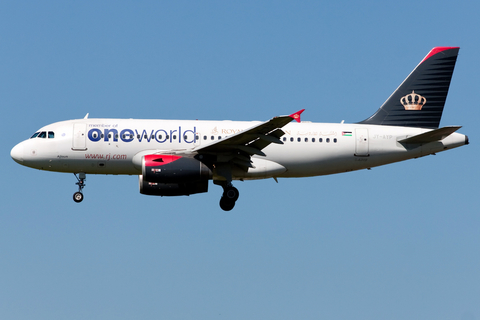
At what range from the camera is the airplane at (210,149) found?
28250 mm

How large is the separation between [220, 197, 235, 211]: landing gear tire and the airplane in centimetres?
5

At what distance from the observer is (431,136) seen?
30250mm

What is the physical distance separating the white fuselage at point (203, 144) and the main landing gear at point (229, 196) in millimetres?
745

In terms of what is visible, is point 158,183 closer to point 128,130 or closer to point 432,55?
point 128,130

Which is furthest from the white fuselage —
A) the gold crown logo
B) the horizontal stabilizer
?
the gold crown logo

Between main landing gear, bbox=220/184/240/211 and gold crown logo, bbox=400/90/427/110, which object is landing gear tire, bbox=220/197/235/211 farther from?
gold crown logo, bbox=400/90/427/110

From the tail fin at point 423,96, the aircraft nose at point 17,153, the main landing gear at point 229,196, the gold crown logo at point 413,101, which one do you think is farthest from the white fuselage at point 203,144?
the gold crown logo at point 413,101

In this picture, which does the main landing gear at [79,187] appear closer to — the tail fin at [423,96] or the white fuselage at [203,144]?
the white fuselage at [203,144]

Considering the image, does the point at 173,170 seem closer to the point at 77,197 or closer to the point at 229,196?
the point at 229,196

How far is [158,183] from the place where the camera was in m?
29.4

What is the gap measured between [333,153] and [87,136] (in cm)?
1146

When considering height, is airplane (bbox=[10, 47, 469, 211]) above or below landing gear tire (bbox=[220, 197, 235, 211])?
above

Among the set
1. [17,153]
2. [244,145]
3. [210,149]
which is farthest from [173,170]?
[17,153]

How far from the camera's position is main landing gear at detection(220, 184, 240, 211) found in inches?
1158
